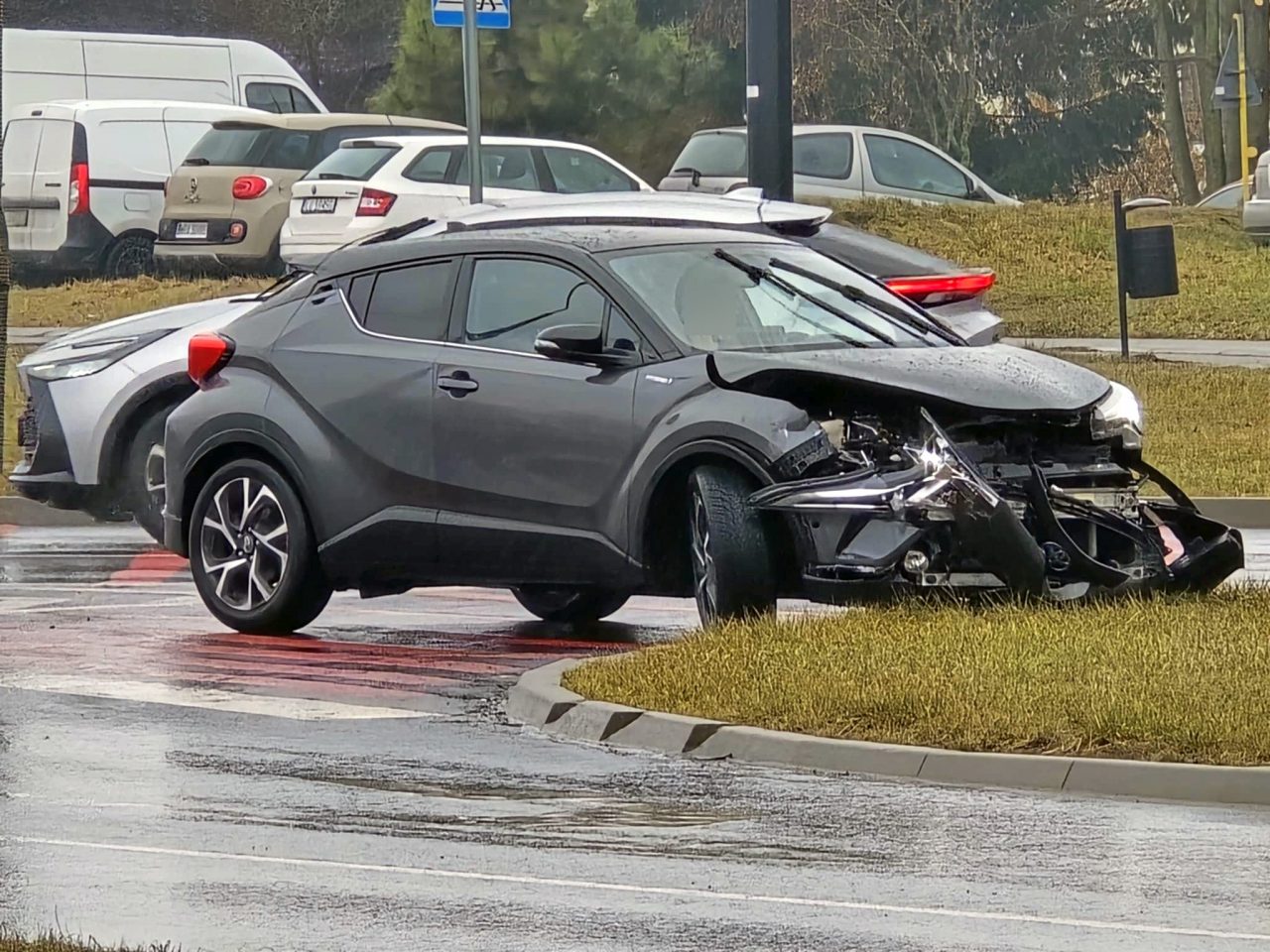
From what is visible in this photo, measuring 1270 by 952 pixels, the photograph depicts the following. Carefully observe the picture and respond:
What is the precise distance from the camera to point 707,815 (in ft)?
27.7

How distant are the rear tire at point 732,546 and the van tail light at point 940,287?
539 cm

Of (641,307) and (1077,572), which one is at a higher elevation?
(641,307)

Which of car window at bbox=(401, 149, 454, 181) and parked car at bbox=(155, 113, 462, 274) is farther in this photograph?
parked car at bbox=(155, 113, 462, 274)

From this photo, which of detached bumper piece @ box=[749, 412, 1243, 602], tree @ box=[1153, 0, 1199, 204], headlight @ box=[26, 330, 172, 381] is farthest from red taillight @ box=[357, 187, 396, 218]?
tree @ box=[1153, 0, 1199, 204]

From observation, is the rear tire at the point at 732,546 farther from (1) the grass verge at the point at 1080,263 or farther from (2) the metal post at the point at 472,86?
(1) the grass verge at the point at 1080,263

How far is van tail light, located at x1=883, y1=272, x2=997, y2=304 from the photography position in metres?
16.9

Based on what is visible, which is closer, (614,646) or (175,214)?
(614,646)

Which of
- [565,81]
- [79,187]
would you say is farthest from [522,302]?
[565,81]

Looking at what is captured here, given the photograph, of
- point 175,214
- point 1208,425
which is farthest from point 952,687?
point 175,214

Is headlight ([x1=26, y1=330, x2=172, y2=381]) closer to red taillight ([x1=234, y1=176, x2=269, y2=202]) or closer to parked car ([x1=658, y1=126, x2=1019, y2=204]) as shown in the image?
red taillight ([x1=234, y1=176, x2=269, y2=202])

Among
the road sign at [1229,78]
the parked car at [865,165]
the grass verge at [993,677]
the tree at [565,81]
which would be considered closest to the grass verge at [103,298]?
the parked car at [865,165]

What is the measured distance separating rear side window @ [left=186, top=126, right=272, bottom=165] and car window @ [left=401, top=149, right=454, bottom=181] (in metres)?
3.43

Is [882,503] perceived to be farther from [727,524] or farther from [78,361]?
[78,361]

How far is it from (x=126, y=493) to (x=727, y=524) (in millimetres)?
5931
